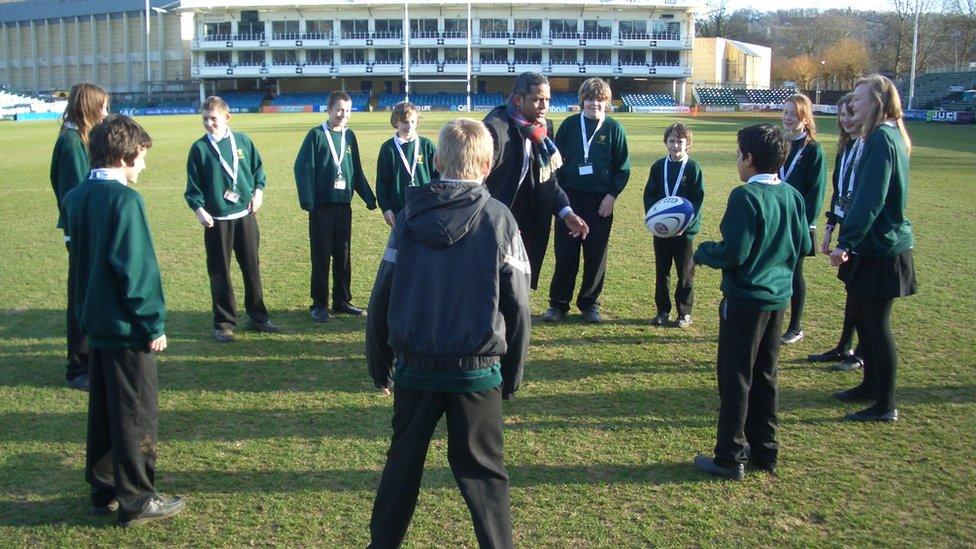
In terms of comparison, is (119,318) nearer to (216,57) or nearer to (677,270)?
(677,270)

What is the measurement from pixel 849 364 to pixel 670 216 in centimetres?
188

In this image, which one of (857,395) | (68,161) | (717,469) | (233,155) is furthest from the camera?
(233,155)

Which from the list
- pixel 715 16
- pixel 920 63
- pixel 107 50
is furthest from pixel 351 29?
pixel 920 63

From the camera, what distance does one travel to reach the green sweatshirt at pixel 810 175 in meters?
6.55

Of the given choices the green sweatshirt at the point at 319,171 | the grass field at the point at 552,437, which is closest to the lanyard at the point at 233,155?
the green sweatshirt at the point at 319,171

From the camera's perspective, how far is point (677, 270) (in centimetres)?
758

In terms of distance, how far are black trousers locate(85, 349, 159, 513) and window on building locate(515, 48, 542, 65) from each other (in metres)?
78.7

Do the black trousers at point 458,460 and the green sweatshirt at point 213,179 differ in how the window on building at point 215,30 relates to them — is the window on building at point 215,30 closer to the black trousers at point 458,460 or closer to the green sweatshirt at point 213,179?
the green sweatshirt at point 213,179

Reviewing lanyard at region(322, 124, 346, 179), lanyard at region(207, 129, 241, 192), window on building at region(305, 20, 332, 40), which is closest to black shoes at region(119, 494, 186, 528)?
lanyard at region(207, 129, 241, 192)

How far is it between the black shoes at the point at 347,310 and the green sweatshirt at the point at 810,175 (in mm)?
4276

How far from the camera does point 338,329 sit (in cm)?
761

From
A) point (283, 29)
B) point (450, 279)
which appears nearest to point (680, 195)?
point (450, 279)

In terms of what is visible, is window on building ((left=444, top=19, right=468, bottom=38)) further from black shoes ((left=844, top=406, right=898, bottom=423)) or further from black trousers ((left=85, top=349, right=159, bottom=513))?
black trousers ((left=85, top=349, right=159, bottom=513))

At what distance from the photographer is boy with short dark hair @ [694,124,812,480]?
4418 mm
